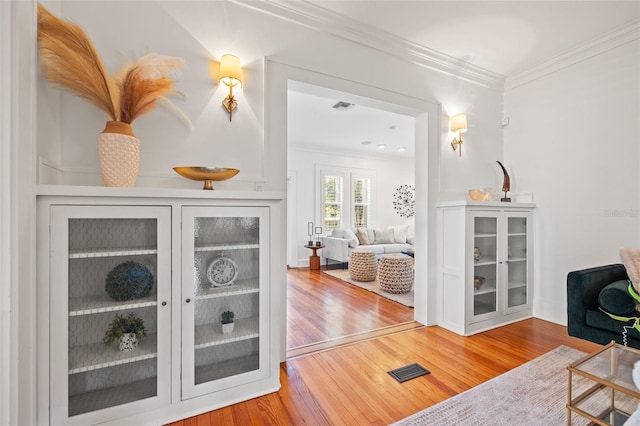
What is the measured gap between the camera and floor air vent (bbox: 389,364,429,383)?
6.69 feet

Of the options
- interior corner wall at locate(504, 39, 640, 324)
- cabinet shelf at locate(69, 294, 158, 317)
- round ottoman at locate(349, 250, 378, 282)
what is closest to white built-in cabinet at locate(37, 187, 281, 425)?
cabinet shelf at locate(69, 294, 158, 317)

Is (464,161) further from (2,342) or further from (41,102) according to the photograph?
(2,342)

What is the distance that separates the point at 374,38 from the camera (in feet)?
8.80

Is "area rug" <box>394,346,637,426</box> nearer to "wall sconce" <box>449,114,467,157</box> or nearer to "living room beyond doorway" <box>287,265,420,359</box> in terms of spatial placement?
"living room beyond doorway" <box>287,265,420,359</box>

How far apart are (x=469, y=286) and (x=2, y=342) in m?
3.15

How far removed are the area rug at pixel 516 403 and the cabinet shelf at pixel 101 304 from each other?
4.99 ft

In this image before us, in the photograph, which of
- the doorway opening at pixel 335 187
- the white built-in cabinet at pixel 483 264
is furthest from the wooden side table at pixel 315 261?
the white built-in cabinet at pixel 483 264

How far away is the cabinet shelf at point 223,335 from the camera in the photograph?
1.73 meters

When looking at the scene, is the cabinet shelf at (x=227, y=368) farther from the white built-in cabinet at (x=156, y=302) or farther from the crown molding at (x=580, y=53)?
the crown molding at (x=580, y=53)

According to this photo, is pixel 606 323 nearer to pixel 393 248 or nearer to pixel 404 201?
pixel 393 248

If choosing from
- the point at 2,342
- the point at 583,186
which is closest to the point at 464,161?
the point at 583,186

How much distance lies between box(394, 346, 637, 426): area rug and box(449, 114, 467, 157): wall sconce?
7.15 feet

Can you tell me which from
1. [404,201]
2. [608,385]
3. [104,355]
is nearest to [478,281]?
[608,385]

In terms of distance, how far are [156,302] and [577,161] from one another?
388 cm
